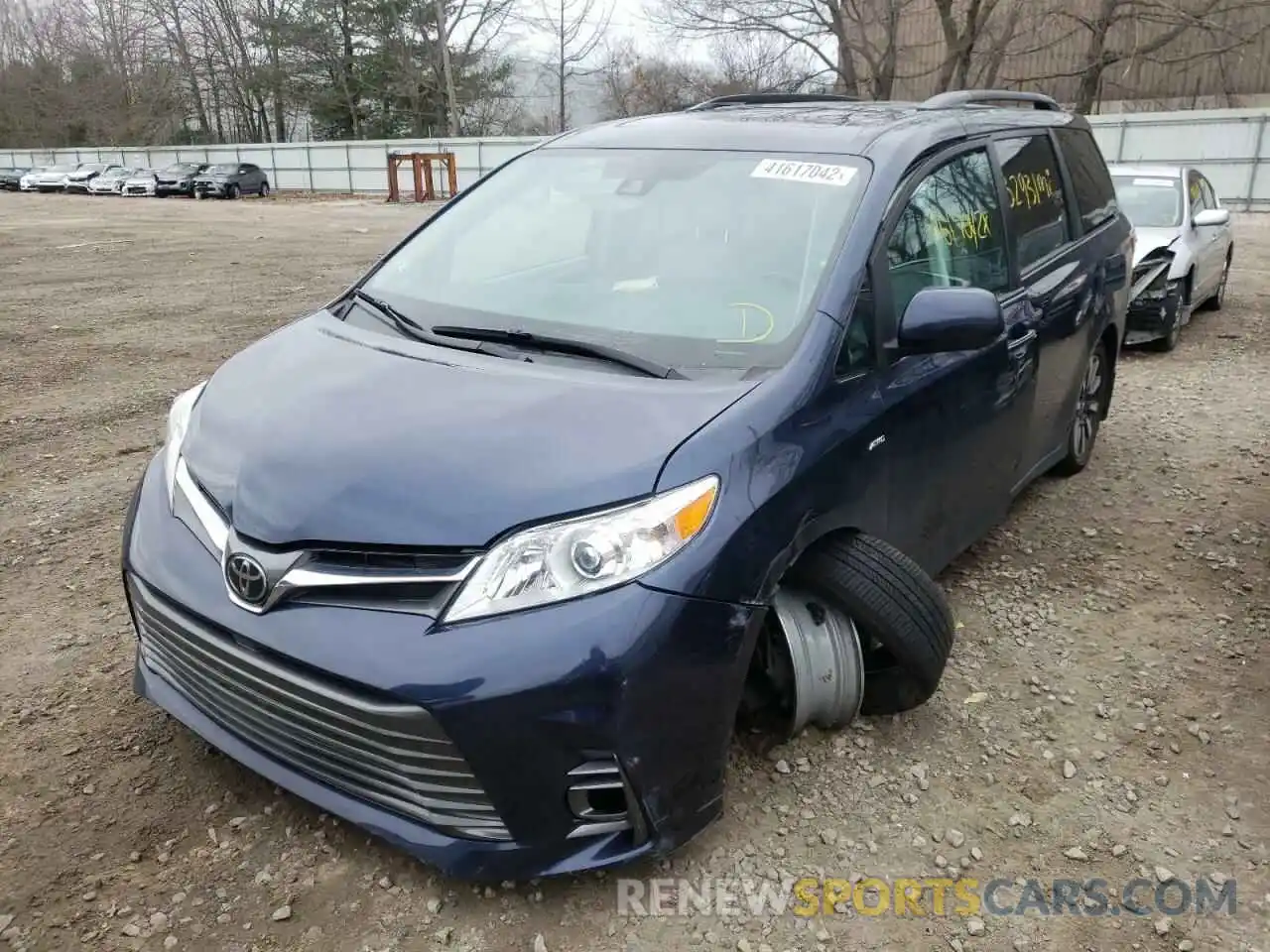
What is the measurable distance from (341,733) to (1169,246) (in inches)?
331

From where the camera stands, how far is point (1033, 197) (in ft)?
13.9

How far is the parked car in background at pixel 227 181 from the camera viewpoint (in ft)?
123

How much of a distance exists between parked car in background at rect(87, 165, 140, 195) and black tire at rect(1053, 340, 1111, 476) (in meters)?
42.6

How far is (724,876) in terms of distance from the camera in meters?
2.49

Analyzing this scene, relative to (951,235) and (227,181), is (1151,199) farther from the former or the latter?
(227,181)

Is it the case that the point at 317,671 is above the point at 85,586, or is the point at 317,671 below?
above

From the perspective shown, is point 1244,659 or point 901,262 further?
point 1244,659

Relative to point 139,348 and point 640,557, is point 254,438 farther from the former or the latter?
point 139,348

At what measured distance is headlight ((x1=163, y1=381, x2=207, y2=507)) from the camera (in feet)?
8.86

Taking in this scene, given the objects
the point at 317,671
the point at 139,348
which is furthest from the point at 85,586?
the point at 139,348

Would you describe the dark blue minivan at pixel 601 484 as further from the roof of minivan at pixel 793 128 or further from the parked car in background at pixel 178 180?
the parked car in background at pixel 178 180

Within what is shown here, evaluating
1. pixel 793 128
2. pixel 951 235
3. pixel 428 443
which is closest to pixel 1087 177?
pixel 951 235

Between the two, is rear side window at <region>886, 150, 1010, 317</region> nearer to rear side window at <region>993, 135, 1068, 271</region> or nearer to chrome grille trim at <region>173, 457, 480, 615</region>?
rear side window at <region>993, 135, 1068, 271</region>

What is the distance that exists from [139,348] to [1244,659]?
8.23 m
